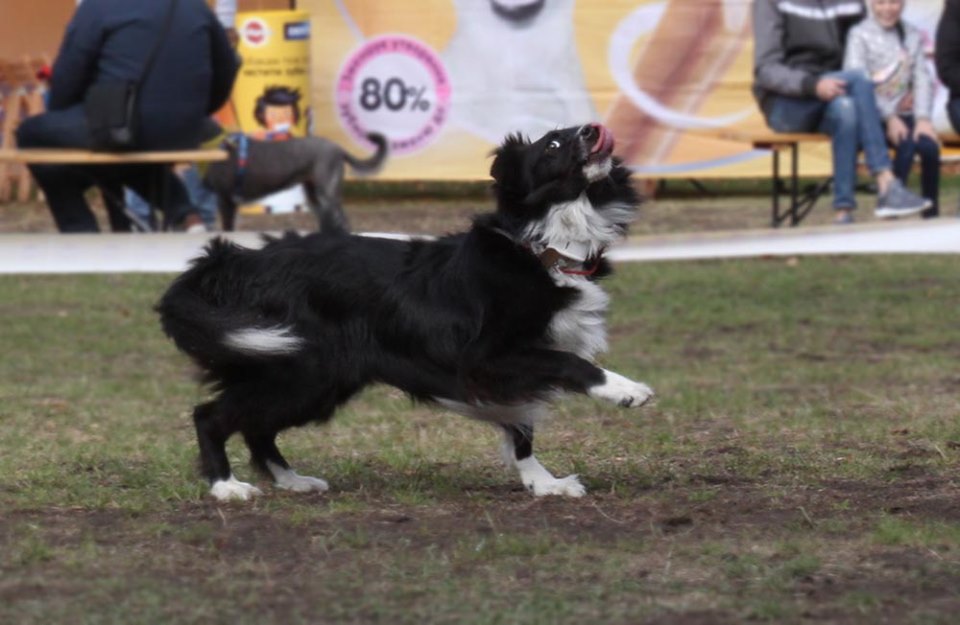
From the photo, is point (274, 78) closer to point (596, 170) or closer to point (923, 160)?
point (923, 160)

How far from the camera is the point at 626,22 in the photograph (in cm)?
1677

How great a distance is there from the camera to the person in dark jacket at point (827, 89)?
12.6 meters

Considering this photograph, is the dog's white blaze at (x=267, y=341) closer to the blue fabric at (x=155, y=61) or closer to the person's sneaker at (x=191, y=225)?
the blue fabric at (x=155, y=61)

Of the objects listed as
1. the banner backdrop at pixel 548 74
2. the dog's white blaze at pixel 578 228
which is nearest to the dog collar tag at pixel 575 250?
the dog's white blaze at pixel 578 228

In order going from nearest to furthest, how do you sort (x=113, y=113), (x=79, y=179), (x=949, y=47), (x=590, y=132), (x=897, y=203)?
(x=590, y=132) → (x=113, y=113) → (x=949, y=47) → (x=897, y=203) → (x=79, y=179)

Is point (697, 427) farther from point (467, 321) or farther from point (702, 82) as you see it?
point (702, 82)

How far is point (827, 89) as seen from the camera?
12.5 m

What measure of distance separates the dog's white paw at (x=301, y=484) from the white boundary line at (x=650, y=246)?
6095 millimetres

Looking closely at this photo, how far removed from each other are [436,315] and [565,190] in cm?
55

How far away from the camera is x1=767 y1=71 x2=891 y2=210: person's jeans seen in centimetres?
1256

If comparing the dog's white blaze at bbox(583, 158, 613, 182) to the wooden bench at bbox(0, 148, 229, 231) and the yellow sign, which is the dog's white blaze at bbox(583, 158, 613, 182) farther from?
the yellow sign

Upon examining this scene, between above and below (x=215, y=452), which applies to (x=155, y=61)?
below

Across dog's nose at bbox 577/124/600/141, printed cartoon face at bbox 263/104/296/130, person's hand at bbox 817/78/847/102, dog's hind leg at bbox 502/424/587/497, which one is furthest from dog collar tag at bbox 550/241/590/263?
printed cartoon face at bbox 263/104/296/130

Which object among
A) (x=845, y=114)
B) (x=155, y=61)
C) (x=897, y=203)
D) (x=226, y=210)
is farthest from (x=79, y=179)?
(x=897, y=203)
